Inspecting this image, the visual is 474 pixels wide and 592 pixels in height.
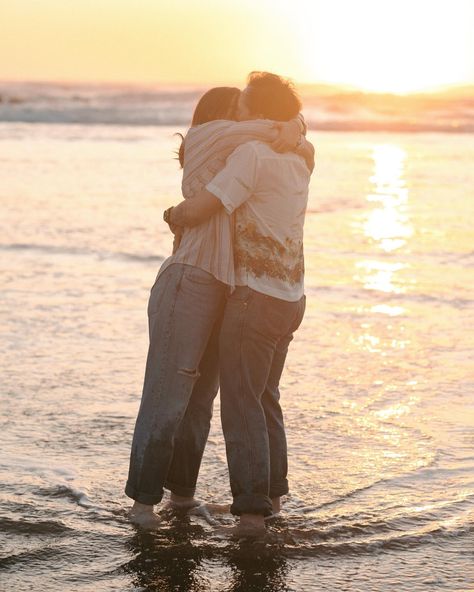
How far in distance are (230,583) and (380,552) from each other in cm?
66

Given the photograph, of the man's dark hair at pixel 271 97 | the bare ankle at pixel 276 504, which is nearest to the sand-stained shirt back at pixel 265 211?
the man's dark hair at pixel 271 97

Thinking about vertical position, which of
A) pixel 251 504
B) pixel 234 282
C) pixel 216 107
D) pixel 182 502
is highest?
pixel 216 107

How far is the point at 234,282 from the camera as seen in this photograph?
4.31 metres

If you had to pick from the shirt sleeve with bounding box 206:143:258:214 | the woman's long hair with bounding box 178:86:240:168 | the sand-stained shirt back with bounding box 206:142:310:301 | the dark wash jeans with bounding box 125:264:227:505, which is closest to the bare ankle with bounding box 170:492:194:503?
the dark wash jeans with bounding box 125:264:227:505

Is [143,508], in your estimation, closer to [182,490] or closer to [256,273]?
[182,490]

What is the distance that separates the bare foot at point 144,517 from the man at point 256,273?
320 millimetres

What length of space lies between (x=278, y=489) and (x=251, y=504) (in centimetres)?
29

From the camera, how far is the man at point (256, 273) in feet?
13.9

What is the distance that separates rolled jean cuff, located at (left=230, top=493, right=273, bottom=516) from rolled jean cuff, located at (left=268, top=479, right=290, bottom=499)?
0.69 ft

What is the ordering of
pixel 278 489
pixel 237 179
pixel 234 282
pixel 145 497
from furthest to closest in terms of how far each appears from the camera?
pixel 278 489 → pixel 145 497 → pixel 234 282 → pixel 237 179

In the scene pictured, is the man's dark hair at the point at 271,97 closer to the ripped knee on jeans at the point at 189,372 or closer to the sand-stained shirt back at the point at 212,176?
the sand-stained shirt back at the point at 212,176

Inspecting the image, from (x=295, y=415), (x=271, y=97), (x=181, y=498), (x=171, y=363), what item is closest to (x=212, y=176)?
(x=271, y=97)

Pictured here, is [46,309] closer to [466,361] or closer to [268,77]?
[466,361]

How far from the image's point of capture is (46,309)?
8.55m
